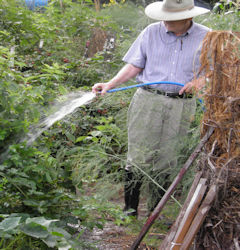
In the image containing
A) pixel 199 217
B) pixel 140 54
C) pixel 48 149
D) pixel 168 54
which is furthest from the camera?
pixel 140 54

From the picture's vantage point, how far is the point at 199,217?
2.03m

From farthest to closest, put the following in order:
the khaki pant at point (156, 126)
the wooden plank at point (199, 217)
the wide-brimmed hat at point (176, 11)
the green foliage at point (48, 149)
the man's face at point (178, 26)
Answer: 1. the khaki pant at point (156, 126)
2. the man's face at point (178, 26)
3. the wide-brimmed hat at point (176, 11)
4. the green foliage at point (48, 149)
5. the wooden plank at point (199, 217)

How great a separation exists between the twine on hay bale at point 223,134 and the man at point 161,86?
0.99 meters

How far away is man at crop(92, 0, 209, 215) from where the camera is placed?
3.19 meters

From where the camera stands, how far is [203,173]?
7.23 feet

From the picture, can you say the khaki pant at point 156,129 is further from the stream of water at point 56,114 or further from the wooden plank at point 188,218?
the wooden plank at point 188,218

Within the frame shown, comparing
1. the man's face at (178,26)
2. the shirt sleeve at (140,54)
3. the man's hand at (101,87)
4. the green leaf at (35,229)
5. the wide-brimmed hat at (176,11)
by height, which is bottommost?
the green leaf at (35,229)

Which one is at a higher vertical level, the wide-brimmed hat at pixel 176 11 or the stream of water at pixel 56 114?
the wide-brimmed hat at pixel 176 11

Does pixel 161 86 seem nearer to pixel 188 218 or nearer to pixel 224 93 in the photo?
pixel 224 93

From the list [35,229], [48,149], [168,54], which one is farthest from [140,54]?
[35,229]

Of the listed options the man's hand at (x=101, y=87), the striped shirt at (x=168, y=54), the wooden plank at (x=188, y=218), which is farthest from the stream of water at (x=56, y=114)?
the wooden plank at (x=188, y=218)

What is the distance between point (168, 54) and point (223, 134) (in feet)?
4.32

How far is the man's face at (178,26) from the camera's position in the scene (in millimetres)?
3186

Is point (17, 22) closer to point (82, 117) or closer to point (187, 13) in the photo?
point (82, 117)
